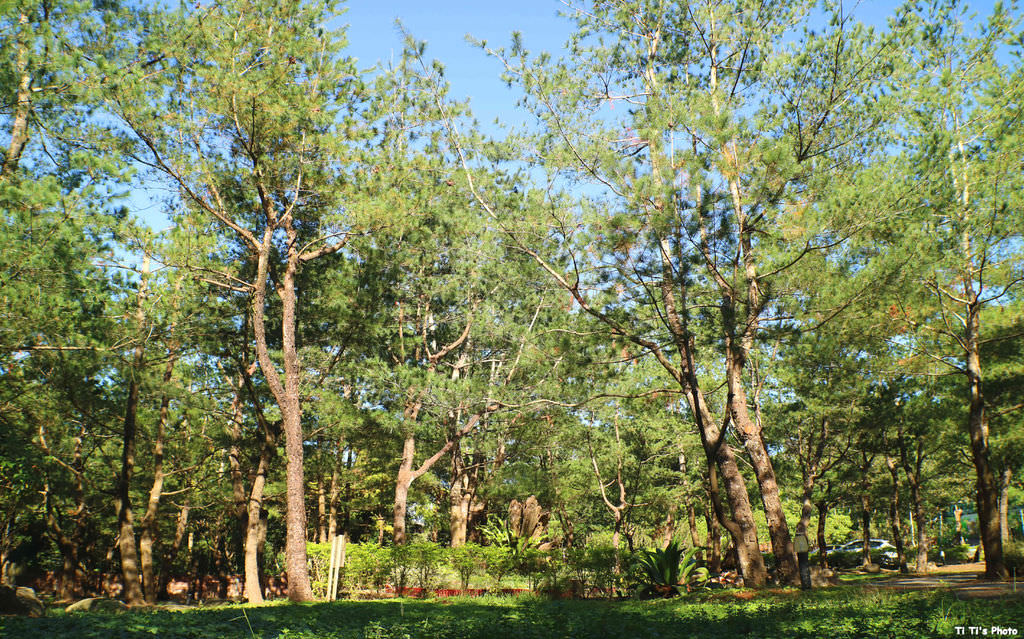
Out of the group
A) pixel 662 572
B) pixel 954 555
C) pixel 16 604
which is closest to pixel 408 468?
pixel 662 572

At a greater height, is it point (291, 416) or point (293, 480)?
point (291, 416)

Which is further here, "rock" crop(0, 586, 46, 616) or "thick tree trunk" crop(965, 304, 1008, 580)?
"thick tree trunk" crop(965, 304, 1008, 580)

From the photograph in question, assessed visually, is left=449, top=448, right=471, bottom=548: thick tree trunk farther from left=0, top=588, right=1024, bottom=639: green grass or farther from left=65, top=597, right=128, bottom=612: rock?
left=0, top=588, right=1024, bottom=639: green grass

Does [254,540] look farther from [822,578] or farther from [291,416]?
[822,578]

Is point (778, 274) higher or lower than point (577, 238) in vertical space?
lower

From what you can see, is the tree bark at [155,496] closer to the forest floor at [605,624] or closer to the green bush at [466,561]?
the green bush at [466,561]

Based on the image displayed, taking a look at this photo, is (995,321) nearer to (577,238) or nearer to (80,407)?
(577,238)

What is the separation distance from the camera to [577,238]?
8.45 metres

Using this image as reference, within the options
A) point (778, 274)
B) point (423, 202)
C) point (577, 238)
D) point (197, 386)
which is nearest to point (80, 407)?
point (197, 386)

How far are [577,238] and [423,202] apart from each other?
533 cm

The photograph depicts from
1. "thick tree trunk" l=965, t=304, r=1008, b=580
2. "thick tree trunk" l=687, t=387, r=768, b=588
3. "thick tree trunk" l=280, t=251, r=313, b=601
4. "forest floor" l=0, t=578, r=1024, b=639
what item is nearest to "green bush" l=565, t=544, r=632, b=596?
"thick tree trunk" l=687, t=387, r=768, b=588

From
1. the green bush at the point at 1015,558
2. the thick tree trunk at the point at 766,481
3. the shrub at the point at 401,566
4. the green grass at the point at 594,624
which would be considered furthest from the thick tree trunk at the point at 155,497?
the green bush at the point at 1015,558

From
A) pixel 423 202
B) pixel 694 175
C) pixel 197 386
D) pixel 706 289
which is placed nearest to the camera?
pixel 694 175

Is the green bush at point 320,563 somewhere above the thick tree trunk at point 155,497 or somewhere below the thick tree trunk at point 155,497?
below
